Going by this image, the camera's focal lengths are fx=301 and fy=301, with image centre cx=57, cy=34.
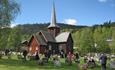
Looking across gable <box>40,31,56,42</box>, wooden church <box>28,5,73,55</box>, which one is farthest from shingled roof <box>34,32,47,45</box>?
gable <box>40,31,56,42</box>

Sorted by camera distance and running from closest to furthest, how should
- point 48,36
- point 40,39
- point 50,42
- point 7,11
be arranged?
point 7,11, point 40,39, point 50,42, point 48,36

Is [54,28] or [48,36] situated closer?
[48,36]

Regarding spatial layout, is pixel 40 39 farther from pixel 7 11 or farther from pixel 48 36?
pixel 7 11

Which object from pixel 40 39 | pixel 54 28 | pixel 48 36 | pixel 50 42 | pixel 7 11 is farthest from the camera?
pixel 54 28

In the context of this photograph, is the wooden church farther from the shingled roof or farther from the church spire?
the church spire

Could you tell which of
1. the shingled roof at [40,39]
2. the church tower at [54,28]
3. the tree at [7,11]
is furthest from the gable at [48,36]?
the tree at [7,11]

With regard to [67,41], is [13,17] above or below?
above

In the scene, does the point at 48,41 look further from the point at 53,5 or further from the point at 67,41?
the point at 53,5

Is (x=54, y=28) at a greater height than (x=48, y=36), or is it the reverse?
(x=54, y=28)

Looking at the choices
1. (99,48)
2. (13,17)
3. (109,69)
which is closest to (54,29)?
(99,48)

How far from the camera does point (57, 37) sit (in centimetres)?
9406

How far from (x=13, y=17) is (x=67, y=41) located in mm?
34551

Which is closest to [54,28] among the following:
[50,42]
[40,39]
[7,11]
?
[50,42]

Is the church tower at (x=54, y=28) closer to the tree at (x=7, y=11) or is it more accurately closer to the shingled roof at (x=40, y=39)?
the shingled roof at (x=40, y=39)
